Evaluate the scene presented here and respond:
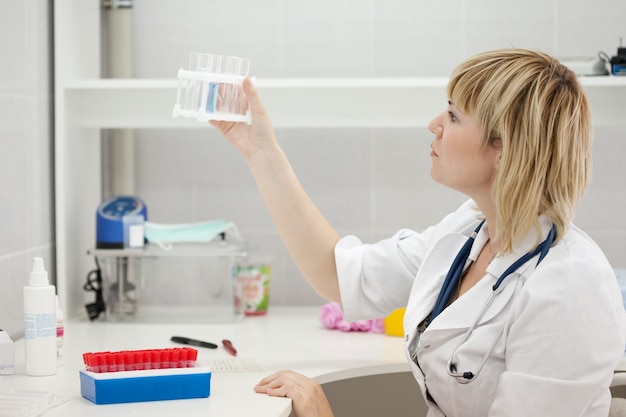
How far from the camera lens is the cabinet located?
2451 mm

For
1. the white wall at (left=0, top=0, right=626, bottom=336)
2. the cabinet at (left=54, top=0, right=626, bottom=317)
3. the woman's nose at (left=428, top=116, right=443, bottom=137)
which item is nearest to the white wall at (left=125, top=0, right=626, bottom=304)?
the white wall at (left=0, top=0, right=626, bottom=336)

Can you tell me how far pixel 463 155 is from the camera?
70.0 inches

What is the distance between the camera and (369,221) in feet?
9.20

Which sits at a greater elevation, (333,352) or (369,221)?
(369,221)

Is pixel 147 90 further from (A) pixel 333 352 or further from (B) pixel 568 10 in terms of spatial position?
(B) pixel 568 10

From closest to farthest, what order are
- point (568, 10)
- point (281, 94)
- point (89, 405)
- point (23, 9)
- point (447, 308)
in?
point (89, 405) → point (447, 308) → point (23, 9) → point (281, 94) → point (568, 10)

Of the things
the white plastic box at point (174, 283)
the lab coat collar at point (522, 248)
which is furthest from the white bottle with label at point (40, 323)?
the lab coat collar at point (522, 248)

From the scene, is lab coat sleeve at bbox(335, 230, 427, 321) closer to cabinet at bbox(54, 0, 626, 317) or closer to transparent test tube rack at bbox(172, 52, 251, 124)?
transparent test tube rack at bbox(172, 52, 251, 124)

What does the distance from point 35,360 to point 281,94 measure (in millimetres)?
1120

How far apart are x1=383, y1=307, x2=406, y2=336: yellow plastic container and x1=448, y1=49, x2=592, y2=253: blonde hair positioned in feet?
2.12

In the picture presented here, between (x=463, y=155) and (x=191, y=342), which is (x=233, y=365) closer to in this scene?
(x=191, y=342)

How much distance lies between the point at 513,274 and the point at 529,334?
141 millimetres

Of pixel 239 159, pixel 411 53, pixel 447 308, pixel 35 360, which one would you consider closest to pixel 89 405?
pixel 35 360

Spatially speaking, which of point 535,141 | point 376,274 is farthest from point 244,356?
point 535,141
